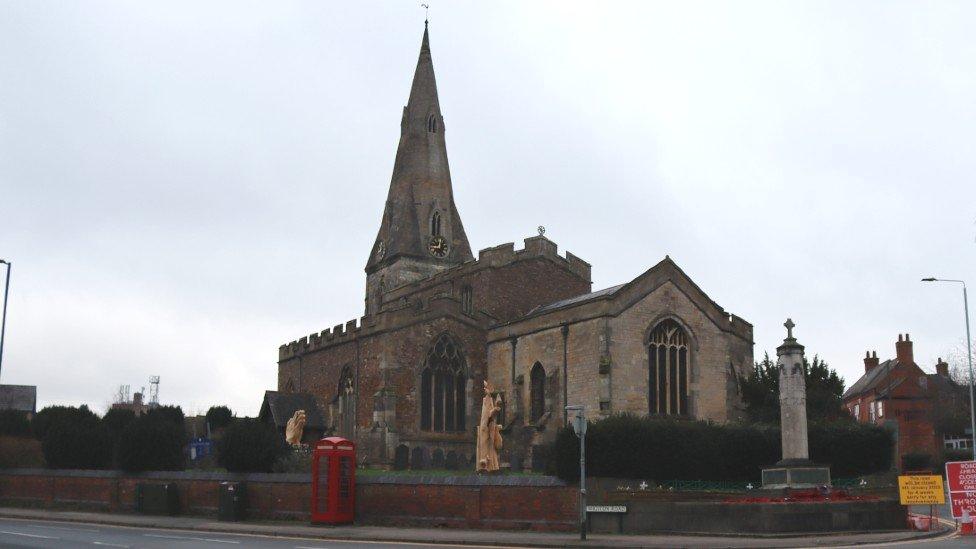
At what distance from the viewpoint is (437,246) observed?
60.4 metres

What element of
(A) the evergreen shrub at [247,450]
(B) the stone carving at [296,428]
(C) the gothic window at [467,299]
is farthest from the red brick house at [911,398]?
(A) the evergreen shrub at [247,450]

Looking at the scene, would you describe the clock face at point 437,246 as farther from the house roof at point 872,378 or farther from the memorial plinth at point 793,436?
the house roof at point 872,378

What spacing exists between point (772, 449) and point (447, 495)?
1140 centimetres

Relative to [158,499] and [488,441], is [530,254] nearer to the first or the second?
[488,441]

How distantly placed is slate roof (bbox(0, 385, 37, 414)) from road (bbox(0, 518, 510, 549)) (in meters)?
51.1

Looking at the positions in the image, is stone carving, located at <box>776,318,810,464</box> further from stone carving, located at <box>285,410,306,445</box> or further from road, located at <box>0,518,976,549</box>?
stone carving, located at <box>285,410,306,445</box>

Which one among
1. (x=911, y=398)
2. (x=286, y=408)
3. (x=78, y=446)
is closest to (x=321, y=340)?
(x=286, y=408)

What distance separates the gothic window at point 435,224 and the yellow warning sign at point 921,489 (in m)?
40.0

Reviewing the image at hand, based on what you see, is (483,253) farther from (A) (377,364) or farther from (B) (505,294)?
(A) (377,364)

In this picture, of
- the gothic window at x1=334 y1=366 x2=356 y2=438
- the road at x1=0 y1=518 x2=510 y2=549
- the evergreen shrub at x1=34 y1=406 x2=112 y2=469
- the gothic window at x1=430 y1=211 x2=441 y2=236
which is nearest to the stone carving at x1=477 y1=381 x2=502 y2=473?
the road at x1=0 y1=518 x2=510 y2=549

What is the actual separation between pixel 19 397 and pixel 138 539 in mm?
60825

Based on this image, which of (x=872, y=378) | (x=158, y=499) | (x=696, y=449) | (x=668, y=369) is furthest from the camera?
(x=872, y=378)

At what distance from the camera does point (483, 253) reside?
161 feet

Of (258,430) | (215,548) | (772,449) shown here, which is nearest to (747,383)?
(772,449)
